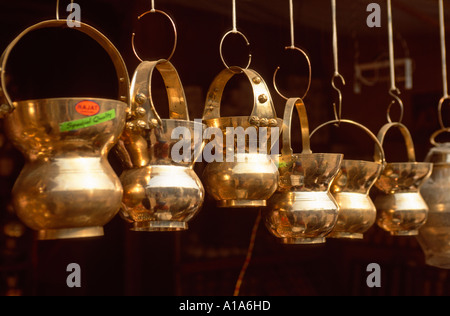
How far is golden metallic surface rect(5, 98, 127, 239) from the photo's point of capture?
3.18 ft

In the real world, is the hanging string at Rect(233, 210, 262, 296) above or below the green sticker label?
below

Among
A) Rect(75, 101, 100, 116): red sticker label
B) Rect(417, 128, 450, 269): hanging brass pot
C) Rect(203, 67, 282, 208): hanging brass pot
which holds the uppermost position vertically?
Rect(75, 101, 100, 116): red sticker label

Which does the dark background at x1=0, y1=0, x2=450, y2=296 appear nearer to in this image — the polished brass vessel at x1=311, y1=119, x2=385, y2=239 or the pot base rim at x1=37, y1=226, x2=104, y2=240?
the polished brass vessel at x1=311, y1=119, x2=385, y2=239

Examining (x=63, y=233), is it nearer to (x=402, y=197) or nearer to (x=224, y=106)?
(x=402, y=197)

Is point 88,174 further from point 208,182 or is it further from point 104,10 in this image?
point 104,10

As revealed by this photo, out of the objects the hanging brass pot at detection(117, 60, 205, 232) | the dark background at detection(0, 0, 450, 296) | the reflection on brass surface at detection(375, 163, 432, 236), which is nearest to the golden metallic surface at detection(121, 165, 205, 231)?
the hanging brass pot at detection(117, 60, 205, 232)

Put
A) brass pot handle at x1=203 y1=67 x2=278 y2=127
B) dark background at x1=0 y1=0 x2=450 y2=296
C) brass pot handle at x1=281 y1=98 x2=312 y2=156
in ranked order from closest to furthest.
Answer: brass pot handle at x1=203 y1=67 x2=278 y2=127 → brass pot handle at x1=281 y1=98 x2=312 y2=156 → dark background at x1=0 y1=0 x2=450 y2=296

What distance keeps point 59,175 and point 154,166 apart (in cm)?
22

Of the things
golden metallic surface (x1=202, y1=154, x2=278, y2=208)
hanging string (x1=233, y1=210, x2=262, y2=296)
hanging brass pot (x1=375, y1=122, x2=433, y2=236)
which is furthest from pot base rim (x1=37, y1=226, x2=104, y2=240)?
hanging string (x1=233, y1=210, x2=262, y2=296)

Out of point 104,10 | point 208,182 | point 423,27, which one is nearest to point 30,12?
point 104,10

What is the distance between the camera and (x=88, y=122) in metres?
1.00

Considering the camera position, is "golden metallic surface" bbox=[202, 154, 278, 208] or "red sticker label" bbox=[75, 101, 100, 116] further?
"golden metallic surface" bbox=[202, 154, 278, 208]

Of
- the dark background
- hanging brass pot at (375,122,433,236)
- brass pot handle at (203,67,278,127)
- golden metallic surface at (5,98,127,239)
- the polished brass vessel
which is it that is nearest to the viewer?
golden metallic surface at (5,98,127,239)

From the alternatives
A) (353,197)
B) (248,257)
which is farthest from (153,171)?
(248,257)
